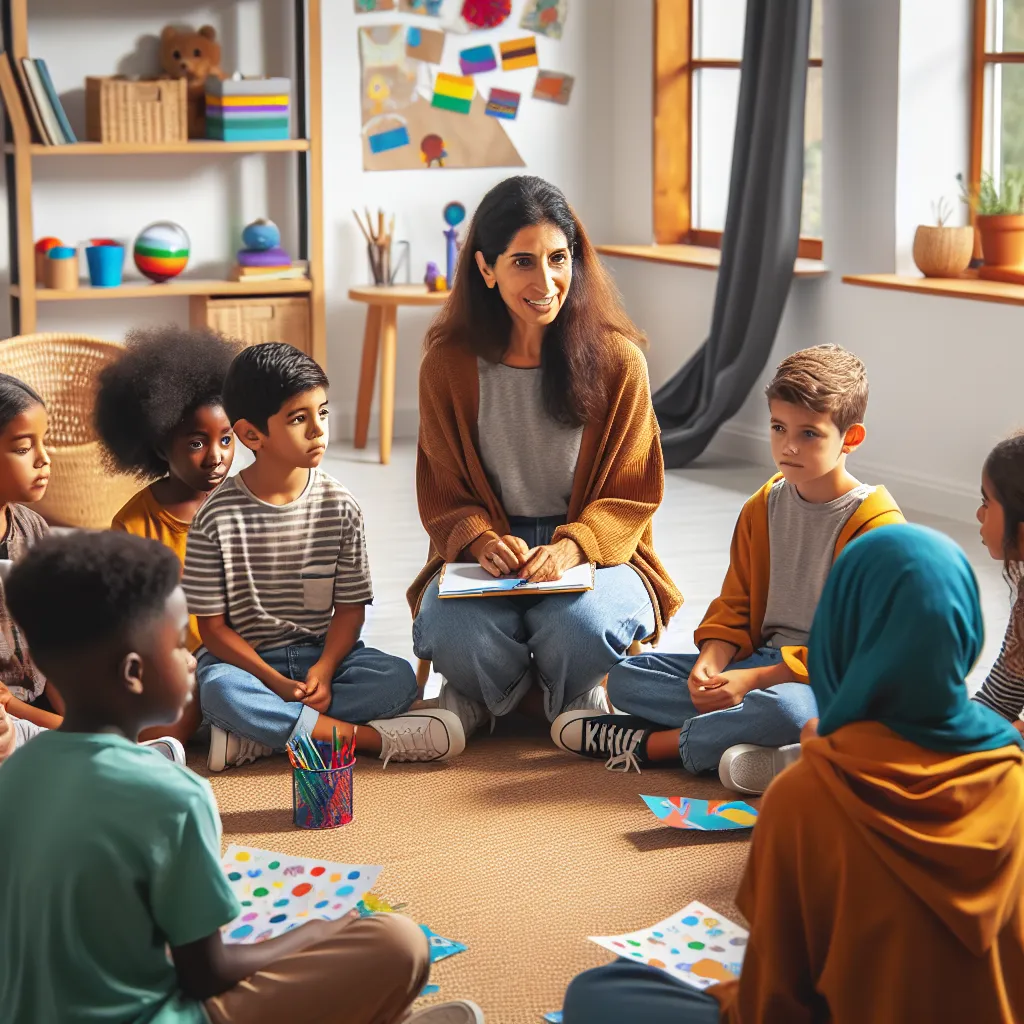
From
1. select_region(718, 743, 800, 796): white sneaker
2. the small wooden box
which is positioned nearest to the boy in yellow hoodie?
select_region(718, 743, 800, 796): white sneaker

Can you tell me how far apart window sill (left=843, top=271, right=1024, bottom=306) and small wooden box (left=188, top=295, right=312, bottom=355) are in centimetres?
183

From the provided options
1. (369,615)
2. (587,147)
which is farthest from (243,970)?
(587,147)

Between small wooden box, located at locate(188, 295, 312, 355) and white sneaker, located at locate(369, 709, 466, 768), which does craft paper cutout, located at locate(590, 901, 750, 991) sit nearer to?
white sneaker, located at locate(369, 709, 466, 768)

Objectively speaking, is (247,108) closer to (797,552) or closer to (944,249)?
(944,249)

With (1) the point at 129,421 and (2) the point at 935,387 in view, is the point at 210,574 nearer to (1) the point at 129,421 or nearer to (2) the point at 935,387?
(1) the point at 129,421

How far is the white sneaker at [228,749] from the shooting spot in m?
2.26

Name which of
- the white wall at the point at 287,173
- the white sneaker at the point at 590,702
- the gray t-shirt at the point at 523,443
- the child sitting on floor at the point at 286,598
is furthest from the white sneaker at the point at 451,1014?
the white wall at the point at 287,173

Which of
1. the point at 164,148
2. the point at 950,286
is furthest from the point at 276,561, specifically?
the point at 164,148

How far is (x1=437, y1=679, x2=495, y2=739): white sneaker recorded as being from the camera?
7.87ft

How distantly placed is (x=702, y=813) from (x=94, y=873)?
1.11 m

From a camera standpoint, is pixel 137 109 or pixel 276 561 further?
pixel 137 109

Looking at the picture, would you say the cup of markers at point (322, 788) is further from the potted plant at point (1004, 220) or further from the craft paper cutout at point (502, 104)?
the craft paper cutout at point (502, 104)

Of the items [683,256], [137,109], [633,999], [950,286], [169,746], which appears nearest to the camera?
[633,999]

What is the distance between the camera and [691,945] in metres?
1.67
